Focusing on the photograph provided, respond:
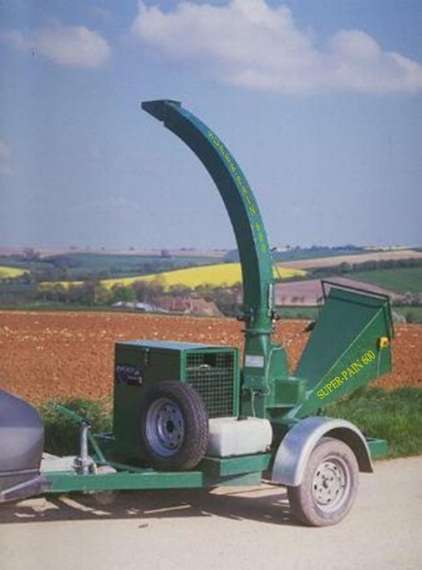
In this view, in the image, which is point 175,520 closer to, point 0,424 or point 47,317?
point 0,424

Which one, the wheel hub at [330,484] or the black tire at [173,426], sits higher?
the black tire at [173,426]

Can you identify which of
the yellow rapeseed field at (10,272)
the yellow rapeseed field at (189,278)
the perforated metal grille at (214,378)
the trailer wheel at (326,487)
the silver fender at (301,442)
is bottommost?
the trailer wheel at (326,487)

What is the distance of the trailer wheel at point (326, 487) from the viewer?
703 cm

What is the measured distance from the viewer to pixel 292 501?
7.04 metres

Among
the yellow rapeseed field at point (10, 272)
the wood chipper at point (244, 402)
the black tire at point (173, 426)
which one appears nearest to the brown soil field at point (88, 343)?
the yellow rapeseed field at point (10, 272)

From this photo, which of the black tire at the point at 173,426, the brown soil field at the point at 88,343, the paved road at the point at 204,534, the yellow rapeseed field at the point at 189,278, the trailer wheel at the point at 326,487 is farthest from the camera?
the yellow rapeseed field at the point at 189,278

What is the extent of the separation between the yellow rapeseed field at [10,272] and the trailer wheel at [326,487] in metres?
6.44

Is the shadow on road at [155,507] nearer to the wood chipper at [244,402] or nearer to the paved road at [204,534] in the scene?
the paved road at [204,534]

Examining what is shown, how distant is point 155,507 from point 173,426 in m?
0.90

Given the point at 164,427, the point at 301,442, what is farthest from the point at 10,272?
the point at 301,442

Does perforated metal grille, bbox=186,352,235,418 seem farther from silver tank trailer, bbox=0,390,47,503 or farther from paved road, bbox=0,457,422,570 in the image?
silver tank trailer, bbox=0,390,47,503

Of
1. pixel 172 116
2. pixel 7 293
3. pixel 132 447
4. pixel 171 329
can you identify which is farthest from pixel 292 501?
pixel 171 329

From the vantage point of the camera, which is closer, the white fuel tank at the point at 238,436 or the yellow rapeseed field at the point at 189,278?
the white fuel tank at the point at 238,436

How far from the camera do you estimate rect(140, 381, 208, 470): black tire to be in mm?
6730
